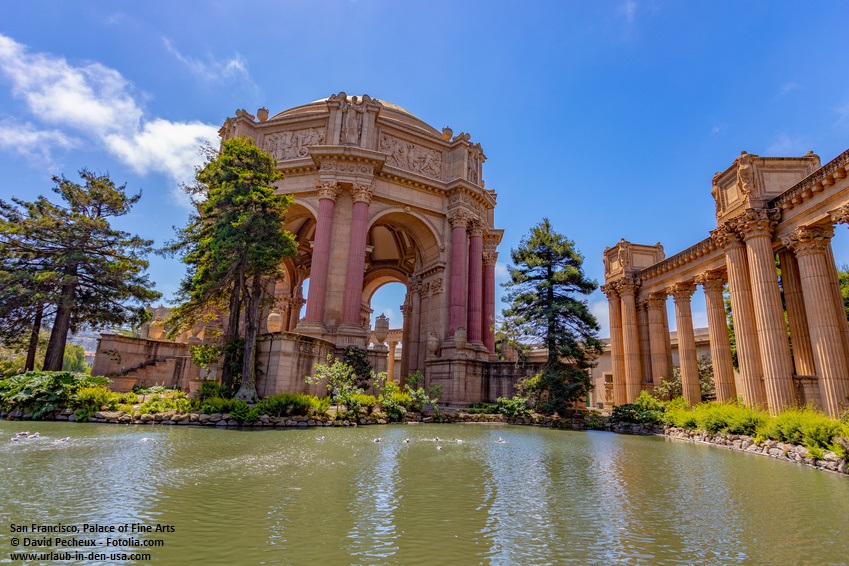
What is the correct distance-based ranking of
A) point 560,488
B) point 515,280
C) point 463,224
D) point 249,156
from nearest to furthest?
1. point 560,488
2. point 249,156
3. point 515,280
4. point 463,224

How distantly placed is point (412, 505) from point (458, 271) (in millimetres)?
23213

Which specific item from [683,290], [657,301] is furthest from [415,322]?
[683,290]

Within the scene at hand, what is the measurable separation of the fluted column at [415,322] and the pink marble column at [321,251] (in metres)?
9.22

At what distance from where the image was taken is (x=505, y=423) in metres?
19.8

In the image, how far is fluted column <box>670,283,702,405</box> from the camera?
19.2 meters

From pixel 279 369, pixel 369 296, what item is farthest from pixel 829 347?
pixel 369 296

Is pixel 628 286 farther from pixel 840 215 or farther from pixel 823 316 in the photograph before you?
pixel 840 215

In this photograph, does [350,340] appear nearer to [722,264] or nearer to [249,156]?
[249,156]

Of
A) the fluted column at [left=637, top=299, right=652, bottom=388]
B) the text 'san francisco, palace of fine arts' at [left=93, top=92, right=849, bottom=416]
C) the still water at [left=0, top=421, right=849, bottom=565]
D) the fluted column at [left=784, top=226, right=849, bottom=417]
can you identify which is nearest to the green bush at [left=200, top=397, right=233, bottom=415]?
the text 'san francisco, palace of fine arts' at [left=93, top=92, right=849, bottom=416]

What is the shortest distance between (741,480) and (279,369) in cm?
1340

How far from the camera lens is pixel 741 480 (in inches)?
270

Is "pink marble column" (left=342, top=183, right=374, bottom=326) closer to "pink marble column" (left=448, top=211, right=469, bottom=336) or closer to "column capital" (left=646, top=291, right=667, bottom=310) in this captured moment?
"pink marble column" (left=448, top=211, right=469, bottom=336)

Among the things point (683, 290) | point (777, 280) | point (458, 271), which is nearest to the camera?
point (777, 280)

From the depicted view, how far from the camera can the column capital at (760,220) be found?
14037mm
